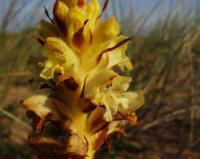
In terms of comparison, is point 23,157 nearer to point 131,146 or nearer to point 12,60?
point 131,146

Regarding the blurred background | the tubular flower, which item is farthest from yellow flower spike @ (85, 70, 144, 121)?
the blurred background

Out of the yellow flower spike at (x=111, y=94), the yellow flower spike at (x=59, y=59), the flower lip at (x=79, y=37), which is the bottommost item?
the yellow flower spike at (x=111, y=94)

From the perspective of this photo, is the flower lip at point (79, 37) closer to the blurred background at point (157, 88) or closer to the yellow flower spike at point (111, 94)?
the yellow flower spike at point (111, 94)

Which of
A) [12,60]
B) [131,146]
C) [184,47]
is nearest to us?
[184,47]

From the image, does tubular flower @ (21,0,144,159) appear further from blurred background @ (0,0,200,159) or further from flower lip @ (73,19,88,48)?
blurred background @ (0,0,200,159)

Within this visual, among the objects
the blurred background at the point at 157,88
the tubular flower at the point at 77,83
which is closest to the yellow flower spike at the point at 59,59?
the tubular flower at the point at 77,83

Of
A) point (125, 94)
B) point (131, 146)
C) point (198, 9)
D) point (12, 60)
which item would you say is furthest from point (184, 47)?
point (125, 94)

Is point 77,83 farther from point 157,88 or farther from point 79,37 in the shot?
point 157,88

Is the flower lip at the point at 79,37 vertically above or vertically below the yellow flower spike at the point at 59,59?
above
